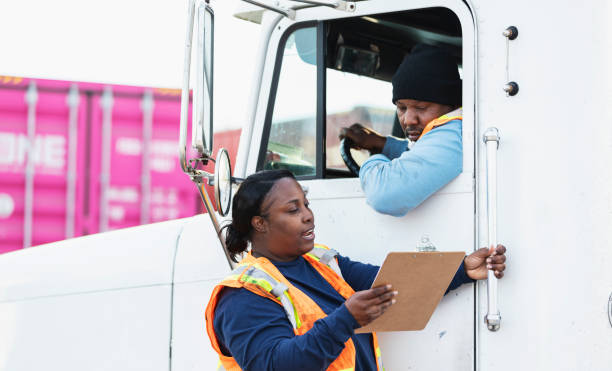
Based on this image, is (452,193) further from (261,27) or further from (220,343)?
(261,27)

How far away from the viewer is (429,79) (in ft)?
9.48

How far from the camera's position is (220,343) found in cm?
253

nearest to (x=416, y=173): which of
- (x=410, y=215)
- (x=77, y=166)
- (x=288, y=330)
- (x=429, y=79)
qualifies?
(x=410, y=215)

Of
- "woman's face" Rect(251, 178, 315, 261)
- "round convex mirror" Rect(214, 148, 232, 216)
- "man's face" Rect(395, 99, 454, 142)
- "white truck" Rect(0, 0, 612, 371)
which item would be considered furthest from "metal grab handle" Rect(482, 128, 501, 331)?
"round convex mirror" Rect(214, 148, 232, 216)

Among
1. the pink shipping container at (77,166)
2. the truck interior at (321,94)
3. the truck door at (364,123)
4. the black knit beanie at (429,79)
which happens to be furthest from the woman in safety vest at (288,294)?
the pink shipping container at (77,166)

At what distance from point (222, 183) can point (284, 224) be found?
25 cm

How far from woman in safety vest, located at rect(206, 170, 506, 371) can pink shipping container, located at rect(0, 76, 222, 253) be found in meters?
7.19

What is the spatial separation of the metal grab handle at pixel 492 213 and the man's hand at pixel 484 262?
2 centimetres

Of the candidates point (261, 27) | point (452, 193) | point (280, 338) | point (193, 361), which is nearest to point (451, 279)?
point (452, 193)

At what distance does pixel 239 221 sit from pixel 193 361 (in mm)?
613

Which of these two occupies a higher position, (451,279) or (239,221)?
(239,221)

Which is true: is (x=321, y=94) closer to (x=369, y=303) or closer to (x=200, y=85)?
(x=200, y=85)

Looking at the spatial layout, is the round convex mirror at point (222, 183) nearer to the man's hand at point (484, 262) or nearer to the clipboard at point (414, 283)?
the clipboard at point (414, 283)

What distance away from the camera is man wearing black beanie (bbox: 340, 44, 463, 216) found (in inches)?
105
